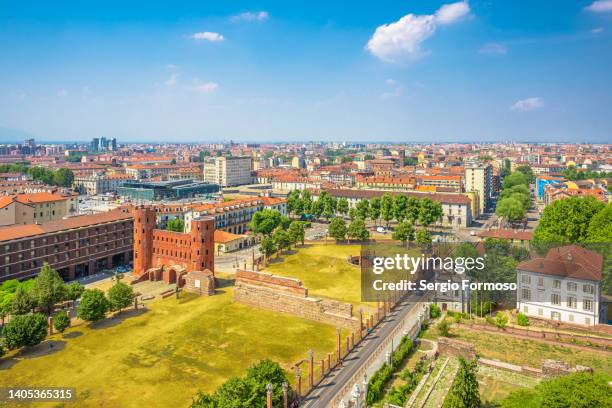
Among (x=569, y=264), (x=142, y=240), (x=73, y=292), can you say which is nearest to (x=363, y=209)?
(x=142, y=240)

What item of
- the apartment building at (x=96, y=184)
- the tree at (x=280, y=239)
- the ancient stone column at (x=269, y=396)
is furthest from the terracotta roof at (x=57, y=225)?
the apartment building at (x=96, y=184)

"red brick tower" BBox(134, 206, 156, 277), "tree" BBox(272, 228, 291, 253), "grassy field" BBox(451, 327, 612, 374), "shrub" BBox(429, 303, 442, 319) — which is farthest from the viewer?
"tree" BBox(272, 228, 291, 253)

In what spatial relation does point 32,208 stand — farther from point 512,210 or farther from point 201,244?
point 512,210

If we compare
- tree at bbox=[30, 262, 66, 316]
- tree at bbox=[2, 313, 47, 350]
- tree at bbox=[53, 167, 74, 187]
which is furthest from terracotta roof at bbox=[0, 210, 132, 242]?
tree at bbox=[53, 167, 74, 187]

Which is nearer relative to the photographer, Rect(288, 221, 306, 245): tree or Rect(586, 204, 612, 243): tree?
Rect(586, 204, 612, 243): tree

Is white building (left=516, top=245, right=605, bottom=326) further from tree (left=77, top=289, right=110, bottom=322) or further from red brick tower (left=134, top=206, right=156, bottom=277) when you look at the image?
red brick tower (left=134, top=206, right=156, bottom=277)

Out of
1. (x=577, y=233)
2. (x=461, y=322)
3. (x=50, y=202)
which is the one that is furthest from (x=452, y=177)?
(x=50, y=202)
